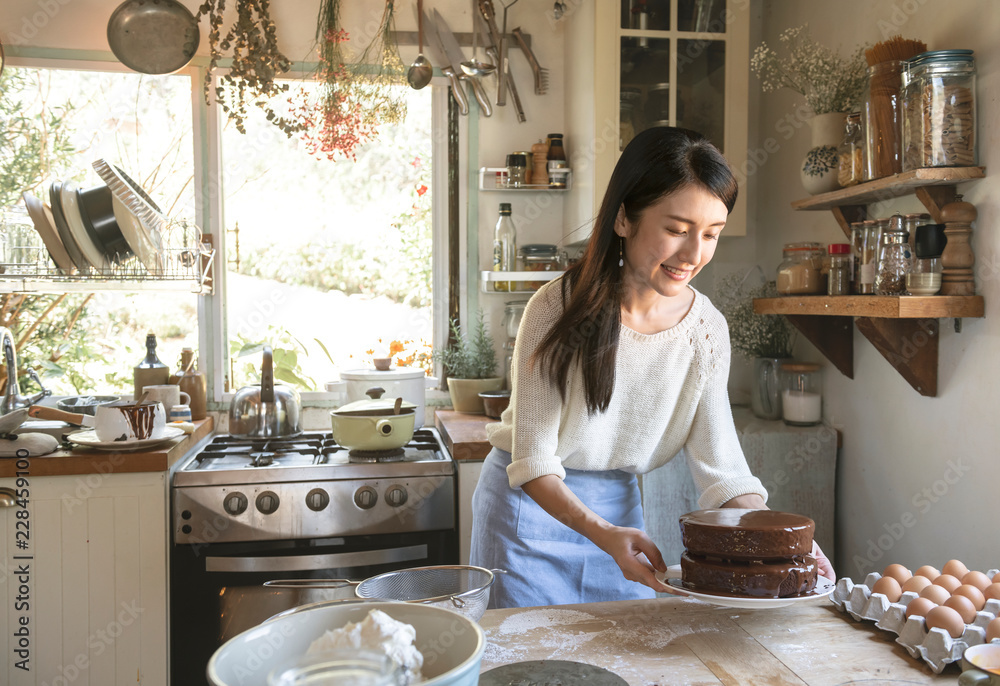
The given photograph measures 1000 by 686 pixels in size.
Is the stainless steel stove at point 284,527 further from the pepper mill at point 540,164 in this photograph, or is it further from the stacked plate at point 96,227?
the pepper mill at point 540,164

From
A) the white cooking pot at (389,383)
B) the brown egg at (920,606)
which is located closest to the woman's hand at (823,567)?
the brown egg at (920,606)

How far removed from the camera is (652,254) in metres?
1.38

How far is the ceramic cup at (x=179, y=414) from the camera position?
2.57 meters

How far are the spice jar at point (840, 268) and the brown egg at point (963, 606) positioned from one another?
111 cm

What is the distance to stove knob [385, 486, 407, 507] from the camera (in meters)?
2.28

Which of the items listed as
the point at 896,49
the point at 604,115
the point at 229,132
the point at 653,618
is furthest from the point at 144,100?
the point at 653,618

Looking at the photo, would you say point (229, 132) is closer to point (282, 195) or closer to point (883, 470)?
point (282, 195)

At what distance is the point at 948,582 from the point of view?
1.14 metres

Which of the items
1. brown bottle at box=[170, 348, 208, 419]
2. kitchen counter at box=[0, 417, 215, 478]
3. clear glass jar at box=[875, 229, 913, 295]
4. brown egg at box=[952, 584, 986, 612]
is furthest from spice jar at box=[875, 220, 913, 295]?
brown bottle at box=[170, 348, 208, 419]

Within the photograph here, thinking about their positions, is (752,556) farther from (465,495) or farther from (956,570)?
(465,495)

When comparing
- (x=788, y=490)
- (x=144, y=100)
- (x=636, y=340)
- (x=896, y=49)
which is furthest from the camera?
(x=144, y=100)

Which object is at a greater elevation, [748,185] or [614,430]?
[748,185]

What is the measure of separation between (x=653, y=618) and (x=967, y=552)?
42.6 inches

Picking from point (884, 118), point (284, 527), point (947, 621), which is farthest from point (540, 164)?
point (947, 621)
